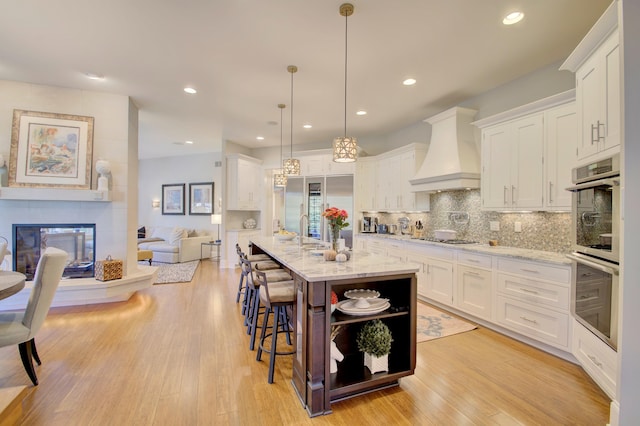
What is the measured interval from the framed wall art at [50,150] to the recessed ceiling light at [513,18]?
5124 mm

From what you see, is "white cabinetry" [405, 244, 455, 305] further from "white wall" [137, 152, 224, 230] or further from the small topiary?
"white wall" [137, 152, 224, 230]

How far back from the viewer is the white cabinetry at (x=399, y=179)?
4.85 metres

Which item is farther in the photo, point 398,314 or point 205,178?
point 205,178

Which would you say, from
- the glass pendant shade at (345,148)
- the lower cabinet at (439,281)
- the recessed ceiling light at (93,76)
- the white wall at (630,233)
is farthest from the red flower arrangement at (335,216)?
the recessed ceiling light at (93,76)

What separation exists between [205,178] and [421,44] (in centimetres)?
716

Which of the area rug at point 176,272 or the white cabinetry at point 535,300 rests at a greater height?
the white cabinetry at point 535,300

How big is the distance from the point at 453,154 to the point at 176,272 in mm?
5779

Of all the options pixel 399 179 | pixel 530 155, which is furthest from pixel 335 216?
pixel 399 179

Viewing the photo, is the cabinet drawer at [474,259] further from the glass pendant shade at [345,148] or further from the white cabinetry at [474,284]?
the glass pendant shade at [345,148]

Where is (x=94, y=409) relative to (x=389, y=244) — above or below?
below

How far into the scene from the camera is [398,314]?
2082 mm

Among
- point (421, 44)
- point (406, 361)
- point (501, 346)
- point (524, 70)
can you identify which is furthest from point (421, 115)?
point (406, 361)

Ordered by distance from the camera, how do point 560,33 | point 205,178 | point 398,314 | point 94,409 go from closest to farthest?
point 94,409 → point 398,314 → point 560,33 → point 205,178

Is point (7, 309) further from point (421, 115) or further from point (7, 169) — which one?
point (421, 115)
